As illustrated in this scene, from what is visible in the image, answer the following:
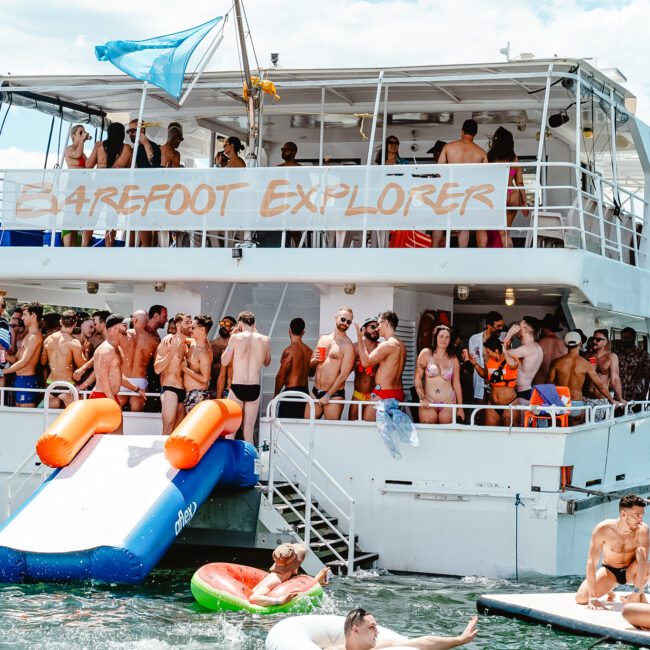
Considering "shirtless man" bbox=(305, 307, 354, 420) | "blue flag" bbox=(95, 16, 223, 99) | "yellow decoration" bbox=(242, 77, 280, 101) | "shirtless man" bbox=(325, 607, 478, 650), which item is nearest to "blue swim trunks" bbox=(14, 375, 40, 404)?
"shirtless man" bbox=(305, 307, 354, 420)

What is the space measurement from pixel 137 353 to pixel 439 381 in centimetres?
388

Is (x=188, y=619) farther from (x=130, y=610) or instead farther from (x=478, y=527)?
(x=478, y=527)

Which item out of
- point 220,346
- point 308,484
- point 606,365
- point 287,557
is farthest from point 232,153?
point 287,557

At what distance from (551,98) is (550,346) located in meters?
3.81

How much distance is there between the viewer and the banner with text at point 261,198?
1426 centimetres

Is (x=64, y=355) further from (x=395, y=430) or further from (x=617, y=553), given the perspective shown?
(x=617, y=553)

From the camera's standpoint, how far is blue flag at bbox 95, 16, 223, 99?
49.1 feet

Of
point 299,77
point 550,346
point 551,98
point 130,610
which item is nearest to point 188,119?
point 299,77

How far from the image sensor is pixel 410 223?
14.4m

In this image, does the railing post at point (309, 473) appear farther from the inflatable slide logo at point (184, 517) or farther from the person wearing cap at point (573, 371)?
the person wearing cap at point (573, 371)

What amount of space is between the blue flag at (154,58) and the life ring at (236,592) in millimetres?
6526

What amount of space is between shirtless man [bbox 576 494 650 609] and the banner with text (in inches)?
163


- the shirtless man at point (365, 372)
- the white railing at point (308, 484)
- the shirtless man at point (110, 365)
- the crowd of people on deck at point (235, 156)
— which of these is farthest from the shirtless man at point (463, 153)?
the shirtless man at point (110, 365)

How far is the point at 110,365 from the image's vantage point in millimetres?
14203
